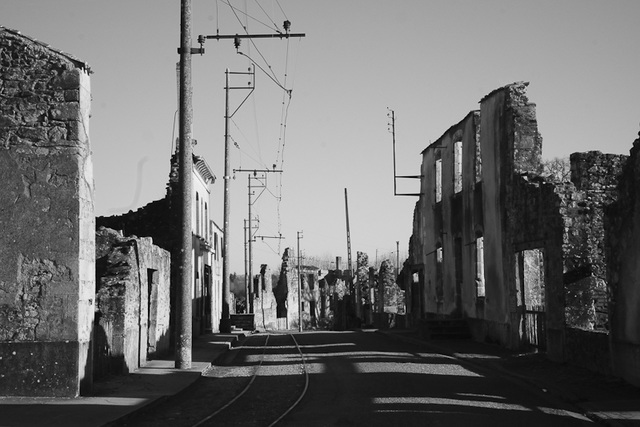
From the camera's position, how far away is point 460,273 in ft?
104

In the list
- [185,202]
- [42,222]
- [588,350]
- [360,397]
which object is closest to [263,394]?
[360,397]

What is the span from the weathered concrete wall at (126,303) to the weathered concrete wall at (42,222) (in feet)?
8.36

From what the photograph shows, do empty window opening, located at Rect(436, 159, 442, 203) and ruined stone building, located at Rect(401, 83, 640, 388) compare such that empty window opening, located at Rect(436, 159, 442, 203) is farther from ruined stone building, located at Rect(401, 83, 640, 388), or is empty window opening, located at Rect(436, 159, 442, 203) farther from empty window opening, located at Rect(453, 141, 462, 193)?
empty window opening, located at Rect(453, 141, 462, 193)

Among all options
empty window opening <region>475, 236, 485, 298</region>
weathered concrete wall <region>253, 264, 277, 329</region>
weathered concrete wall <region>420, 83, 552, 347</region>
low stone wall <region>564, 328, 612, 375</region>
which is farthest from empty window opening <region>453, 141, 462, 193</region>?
weathered concrete wall <region>253, 264, 277, 329</region>

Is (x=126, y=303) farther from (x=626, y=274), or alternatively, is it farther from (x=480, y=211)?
(x=480, y=211)

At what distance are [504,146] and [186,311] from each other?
1039 cm

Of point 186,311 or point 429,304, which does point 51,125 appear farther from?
point 429,304

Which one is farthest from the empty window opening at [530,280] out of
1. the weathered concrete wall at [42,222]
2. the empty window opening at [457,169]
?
the weathered concrete wall at [42,222]

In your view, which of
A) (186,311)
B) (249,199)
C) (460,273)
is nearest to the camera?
(186,311)

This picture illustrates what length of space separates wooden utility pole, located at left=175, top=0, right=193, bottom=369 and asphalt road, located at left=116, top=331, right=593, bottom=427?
974mm

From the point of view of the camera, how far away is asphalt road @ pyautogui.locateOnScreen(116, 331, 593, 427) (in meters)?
12.6

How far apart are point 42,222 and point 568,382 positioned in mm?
9621

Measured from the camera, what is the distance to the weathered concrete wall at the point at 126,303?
18875 millimetres

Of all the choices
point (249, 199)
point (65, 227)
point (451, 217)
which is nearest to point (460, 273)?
point (451, 217)
